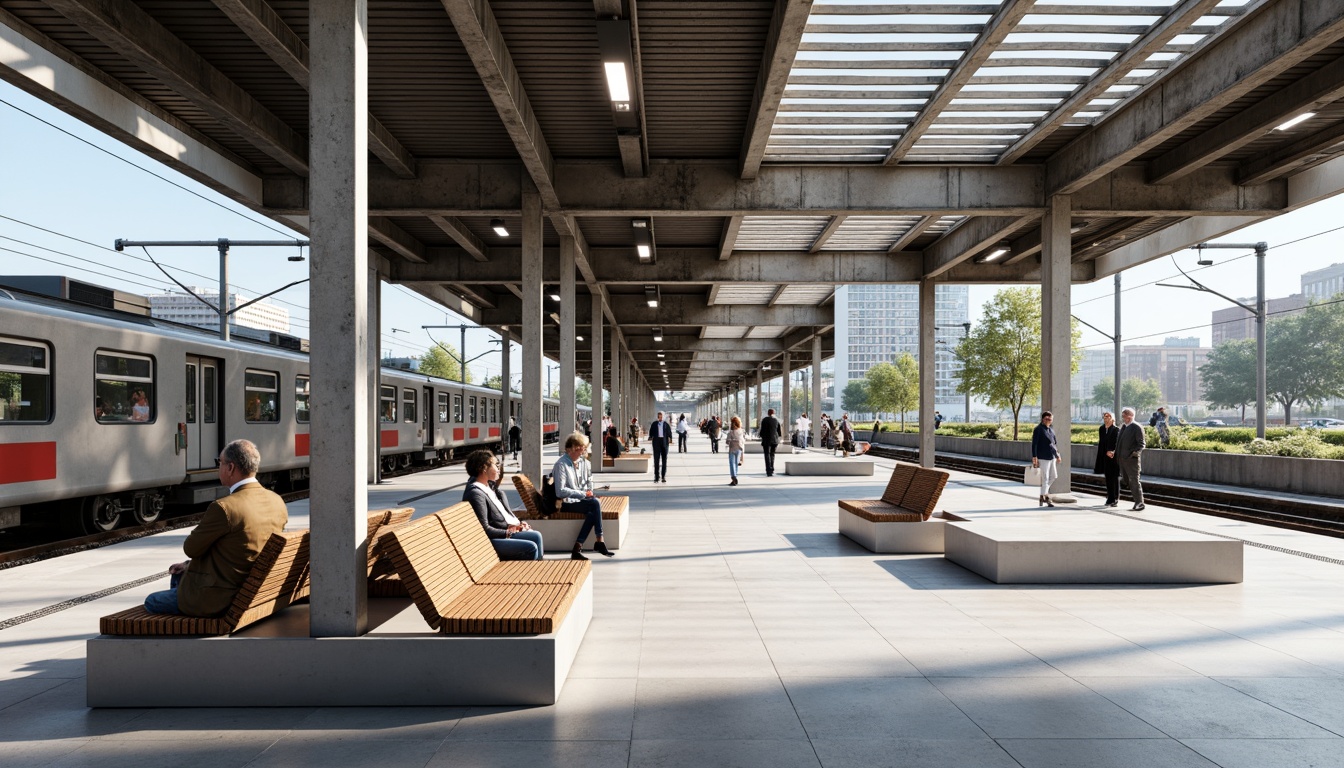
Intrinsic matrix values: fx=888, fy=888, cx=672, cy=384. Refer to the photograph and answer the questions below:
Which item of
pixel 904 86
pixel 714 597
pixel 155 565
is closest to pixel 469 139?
pixel 904 86

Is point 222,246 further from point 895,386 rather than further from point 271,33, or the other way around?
Result: point 895,386

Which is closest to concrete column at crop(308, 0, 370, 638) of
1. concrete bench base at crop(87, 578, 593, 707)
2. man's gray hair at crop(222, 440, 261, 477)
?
concrete bench base at crop(87, 578, 593, 707)

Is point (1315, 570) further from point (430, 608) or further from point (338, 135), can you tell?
point (338, 135)

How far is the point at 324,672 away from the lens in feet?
16.3

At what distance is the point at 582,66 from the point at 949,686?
9325 millimetres

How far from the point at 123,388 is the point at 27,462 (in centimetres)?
227

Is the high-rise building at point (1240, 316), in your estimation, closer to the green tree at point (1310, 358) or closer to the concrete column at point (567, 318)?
the green tree at point (1310, 358)

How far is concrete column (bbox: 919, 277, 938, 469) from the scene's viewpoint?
24.3 metres

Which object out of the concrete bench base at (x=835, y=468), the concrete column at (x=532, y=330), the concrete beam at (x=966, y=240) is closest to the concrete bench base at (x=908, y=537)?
the concrete column at (x=532, y=330)

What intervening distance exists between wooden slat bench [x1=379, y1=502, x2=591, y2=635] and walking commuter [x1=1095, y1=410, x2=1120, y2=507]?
12.4 m

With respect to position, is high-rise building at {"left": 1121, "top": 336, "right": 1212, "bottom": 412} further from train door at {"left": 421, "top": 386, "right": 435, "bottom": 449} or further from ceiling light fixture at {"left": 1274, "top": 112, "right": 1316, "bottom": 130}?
ceiling light fixture at {"left": 1274, "top": 112, "right": 1316, "bottom": 130}

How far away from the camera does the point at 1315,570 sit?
376 inches

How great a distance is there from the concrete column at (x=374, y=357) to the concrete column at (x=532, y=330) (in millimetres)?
5081

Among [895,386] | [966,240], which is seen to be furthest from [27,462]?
[895,386]
